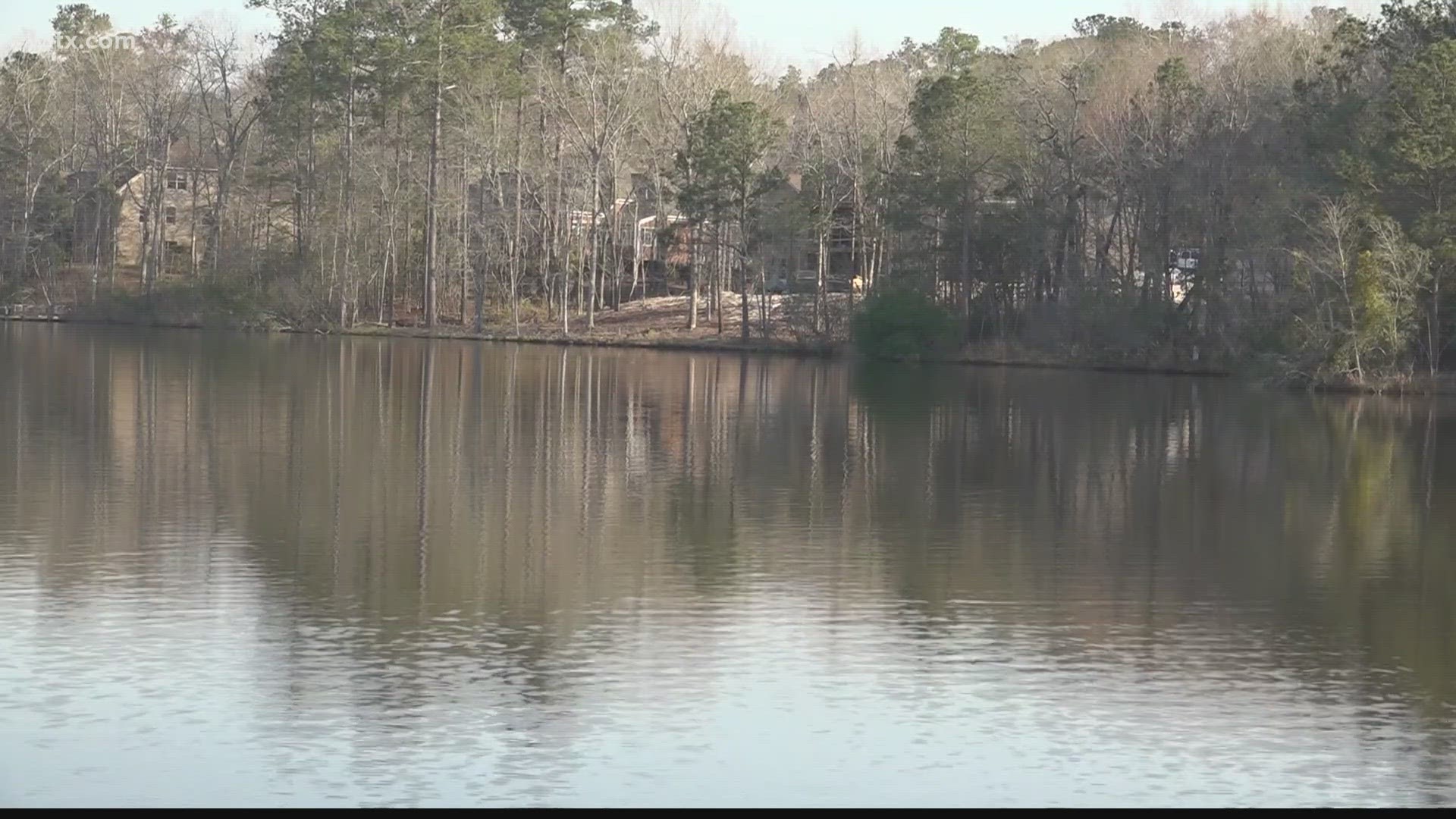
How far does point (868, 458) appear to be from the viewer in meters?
30.8

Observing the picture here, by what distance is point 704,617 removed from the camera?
1636cm

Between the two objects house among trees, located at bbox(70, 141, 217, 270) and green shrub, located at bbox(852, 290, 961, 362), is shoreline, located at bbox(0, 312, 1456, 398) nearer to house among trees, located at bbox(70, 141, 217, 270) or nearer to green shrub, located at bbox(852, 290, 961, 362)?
green shrub, located at bbox(852, 290, 961, 362)

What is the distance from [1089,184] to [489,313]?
27765mm

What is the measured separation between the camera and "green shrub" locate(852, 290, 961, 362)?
65.2m

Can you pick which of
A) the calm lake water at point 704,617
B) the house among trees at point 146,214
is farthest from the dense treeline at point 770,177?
the calm lake water at point 704,617

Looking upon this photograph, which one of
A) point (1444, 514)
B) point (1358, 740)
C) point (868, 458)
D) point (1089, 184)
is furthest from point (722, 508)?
point (1089, 184)

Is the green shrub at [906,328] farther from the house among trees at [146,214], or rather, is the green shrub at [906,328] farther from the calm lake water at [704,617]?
the house among trees at [146,214]

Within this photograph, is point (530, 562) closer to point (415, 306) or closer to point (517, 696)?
point (517, 696)

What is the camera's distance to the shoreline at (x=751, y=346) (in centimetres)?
5188

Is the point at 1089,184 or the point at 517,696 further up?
the point at 1089,184

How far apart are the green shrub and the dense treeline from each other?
5.80 ft

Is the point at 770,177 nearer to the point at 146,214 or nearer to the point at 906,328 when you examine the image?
→ the point at 906,328

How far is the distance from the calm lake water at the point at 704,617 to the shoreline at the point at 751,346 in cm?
1837

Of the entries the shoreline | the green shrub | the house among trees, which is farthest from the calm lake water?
the house among trees
